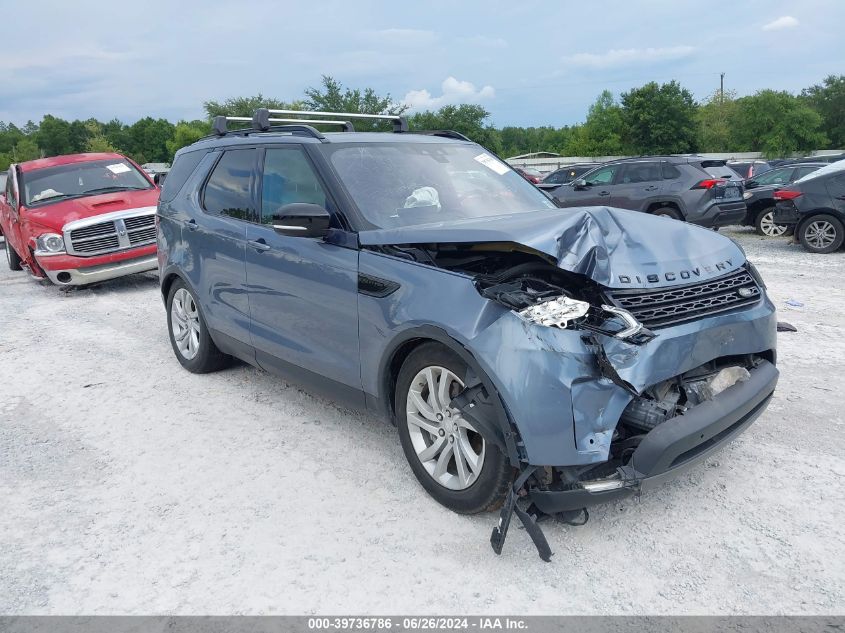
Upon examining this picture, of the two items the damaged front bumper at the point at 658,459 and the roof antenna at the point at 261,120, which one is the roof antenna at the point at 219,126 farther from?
the damaged front bumper at the point at 658,459

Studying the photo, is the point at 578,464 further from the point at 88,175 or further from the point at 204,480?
the point at 88,175

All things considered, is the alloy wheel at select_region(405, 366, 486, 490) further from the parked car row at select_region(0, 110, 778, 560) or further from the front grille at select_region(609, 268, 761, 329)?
the front grille at select_region(609, 268, 761, 329)

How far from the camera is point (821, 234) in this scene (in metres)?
11.5

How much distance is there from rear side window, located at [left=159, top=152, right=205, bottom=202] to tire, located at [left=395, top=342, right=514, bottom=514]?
3.21 metres

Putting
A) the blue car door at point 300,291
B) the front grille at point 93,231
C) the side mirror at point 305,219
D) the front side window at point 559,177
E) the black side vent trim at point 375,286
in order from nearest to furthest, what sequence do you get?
the black side vent trim at point 375,286
the side mirror at point 305,219
the blue car door at point 300,291
the front grille at point 93,231
the front side window at point 559,177

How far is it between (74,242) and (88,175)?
172cm

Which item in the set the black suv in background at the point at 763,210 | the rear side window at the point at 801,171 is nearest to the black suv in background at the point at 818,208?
the black suv in background at the point at 763,210

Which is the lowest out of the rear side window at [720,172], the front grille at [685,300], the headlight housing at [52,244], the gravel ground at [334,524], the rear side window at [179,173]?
the gravel ground at [334,524]

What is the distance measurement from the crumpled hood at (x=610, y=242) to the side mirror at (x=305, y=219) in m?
0.23

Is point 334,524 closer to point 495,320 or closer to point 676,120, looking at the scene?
point 495,320

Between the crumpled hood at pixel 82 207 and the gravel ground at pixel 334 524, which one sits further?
the crumpled hood at pixel 82 207

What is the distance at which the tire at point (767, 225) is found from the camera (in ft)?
45.1

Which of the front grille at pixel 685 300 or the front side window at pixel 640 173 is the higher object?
the front side window at pixel 640 173

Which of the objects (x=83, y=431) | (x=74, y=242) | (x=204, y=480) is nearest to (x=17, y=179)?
(x=74, y=242)
